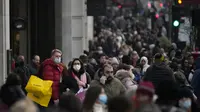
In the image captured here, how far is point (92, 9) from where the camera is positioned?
33.9m

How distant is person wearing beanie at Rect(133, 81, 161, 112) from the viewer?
34.4 feet

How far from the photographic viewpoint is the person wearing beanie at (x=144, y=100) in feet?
34.4

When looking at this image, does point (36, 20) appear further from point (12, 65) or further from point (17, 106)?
point (17, 106)

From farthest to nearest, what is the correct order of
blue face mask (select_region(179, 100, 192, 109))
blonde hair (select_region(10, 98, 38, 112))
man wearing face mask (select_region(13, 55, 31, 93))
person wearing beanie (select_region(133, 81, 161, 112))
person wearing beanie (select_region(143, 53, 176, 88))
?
man wearing face mask (select_region(13, 55, 31, 93)) < person wearing beanie (select_region(143, 53, 176, 88)) < blue face mask (select_region(179, 100, 192, 109)) < person wearing beanie (select_region(133, 81, 161, 112)) < blonde hair (select_region(10, 98, 38, 112))

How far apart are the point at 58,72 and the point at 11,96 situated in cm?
453

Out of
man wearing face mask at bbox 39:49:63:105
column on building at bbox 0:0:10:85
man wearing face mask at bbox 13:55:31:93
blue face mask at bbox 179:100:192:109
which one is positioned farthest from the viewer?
column on building at bbox 0:0:10:85

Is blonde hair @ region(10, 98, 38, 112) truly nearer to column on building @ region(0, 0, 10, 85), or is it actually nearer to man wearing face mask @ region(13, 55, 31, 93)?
man wearing face mask @ region(13, 55, 31, 93)

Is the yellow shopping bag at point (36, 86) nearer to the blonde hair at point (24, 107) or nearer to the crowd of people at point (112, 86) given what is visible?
the crowd of people at point (112, 86)

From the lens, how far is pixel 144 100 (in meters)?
10.8

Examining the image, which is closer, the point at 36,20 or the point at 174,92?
the point at 174,92

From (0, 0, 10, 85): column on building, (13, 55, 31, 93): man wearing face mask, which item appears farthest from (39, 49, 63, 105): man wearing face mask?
(0, 0, 10, 85): column on building

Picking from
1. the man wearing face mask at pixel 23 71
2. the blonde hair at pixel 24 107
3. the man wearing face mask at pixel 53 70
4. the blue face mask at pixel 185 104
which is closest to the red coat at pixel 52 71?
the man wearing face mask at pixel 53 70

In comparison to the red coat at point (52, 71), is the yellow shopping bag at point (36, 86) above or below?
below

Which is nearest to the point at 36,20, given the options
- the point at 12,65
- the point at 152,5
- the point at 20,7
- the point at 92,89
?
the point at 20,7
